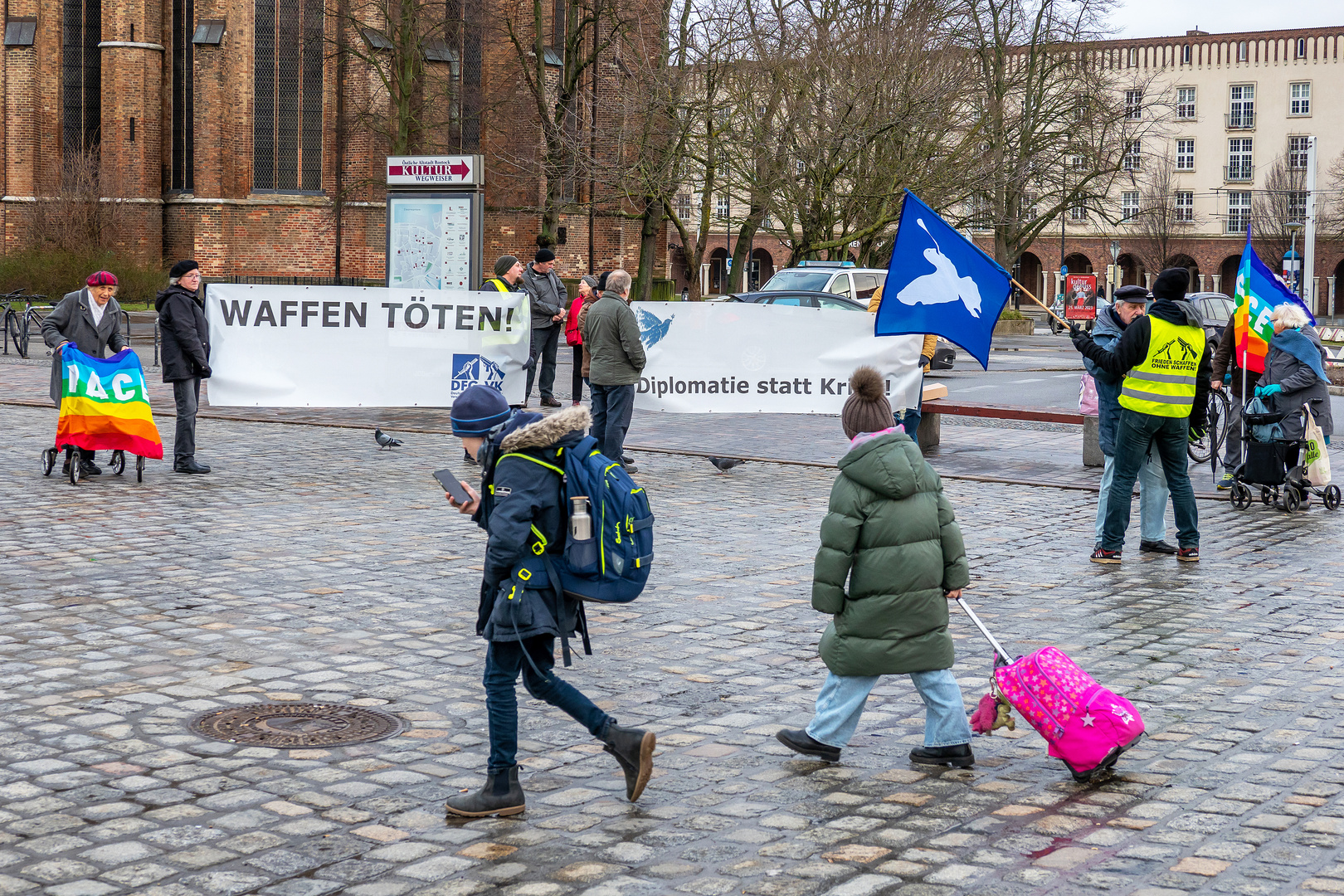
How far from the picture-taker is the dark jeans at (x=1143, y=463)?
9586 mm

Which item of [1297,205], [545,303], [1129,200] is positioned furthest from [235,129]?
[1129,200]

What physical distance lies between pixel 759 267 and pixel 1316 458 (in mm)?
90847

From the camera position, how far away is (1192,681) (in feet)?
22.1

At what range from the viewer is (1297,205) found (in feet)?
254

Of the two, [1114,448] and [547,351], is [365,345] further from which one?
[1114,448]

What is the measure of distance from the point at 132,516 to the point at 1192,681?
7.43 meters

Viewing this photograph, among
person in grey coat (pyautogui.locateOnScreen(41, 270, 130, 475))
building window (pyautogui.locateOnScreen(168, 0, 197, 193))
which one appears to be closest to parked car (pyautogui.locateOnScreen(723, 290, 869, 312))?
person in grey coat (pyautogui.locateOnScreen(41, 270, 130, 475))

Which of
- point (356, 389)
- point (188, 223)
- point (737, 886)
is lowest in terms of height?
point (737, 886)

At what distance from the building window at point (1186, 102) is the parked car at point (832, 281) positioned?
66765 millimetres

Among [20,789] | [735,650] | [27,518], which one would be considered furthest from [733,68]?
A: [20,789]

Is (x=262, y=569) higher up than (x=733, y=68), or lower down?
lower down

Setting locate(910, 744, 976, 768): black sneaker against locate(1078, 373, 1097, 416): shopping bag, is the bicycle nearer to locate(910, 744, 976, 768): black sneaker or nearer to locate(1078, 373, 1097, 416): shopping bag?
locate(1078, 373, 1097, 416): shopping bag

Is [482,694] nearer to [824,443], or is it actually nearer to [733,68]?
[824,443]

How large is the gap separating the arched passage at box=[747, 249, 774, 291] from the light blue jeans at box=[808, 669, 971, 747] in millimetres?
91131
